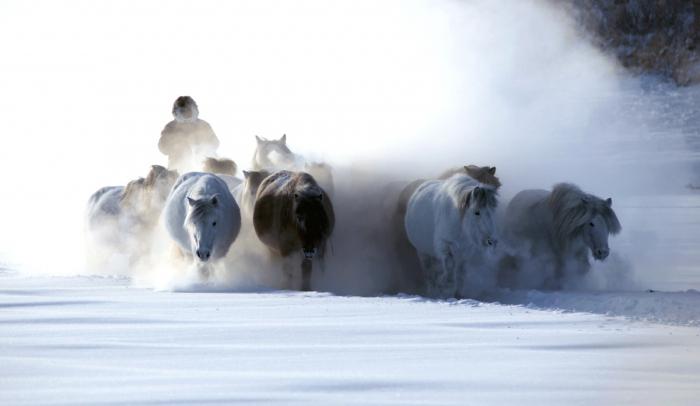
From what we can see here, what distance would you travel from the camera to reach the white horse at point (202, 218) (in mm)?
10961

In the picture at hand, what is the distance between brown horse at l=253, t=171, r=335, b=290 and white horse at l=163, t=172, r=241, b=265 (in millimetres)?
326

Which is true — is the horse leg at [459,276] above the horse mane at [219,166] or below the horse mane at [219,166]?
below

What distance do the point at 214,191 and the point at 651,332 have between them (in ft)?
18.4

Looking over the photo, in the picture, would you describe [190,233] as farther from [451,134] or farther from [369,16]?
[369,16]

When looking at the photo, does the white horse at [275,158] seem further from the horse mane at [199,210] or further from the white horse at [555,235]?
the horse mane at [199,210]

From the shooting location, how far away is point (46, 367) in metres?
5.69

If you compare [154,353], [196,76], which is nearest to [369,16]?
[196,76]

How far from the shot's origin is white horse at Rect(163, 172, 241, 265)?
36.0ft

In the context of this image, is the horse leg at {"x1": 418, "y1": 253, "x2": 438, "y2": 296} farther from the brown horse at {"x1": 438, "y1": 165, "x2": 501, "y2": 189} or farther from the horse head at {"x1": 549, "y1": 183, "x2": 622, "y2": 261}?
the brown horse at {"x1": 438, "y1": 165, "x2": 501, "y2": 189}

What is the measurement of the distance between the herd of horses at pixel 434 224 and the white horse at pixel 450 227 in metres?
0.01

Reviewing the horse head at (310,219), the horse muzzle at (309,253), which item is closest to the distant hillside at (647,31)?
the horse head at (310,219)

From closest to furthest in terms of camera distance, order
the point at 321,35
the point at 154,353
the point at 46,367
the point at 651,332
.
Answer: the point at 46,367 < the point at 154,353 < the point at 651,332 < the point at 321,35

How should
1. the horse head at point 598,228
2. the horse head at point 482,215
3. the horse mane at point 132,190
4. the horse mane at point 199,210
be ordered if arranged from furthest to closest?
the horse mane at point 132,190 < the horse head at point 598,228 < the horse mane at point 199,210 < the horse head at point 482,215

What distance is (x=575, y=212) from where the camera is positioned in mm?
11734
